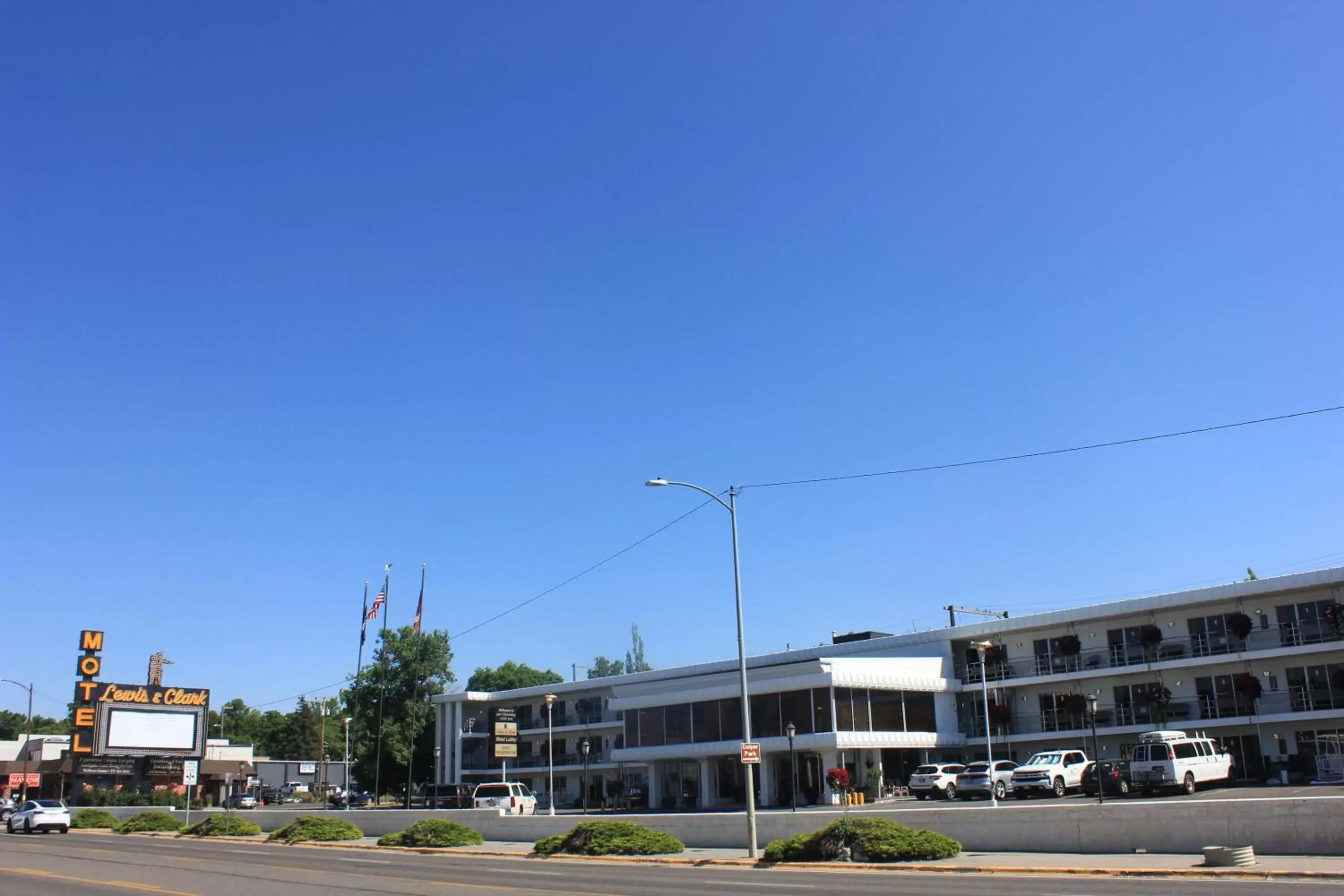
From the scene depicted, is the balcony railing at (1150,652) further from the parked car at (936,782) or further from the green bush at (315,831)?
the green bush at (315,831)

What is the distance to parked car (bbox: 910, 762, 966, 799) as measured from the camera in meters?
45.3

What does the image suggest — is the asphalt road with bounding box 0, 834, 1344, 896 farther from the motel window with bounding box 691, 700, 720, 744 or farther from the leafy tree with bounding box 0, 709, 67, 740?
the leafy tree with bounding box 0, 709, 67, 740

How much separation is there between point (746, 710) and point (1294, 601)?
2993cm

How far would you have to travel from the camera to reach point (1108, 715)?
51.8 m

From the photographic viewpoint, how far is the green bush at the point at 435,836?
129 ft

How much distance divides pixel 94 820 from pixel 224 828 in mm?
16564

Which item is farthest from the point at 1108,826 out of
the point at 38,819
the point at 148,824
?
the point at 38,819

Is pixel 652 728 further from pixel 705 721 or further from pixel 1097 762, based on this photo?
pixel 1097 762

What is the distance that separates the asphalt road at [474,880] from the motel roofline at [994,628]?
962 inches

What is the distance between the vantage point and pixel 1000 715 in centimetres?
5472

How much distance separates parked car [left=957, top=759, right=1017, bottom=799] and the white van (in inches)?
230

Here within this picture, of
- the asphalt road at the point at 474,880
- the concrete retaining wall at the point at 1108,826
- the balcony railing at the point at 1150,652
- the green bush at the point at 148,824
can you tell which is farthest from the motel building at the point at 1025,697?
the green bush at the point at 148,824

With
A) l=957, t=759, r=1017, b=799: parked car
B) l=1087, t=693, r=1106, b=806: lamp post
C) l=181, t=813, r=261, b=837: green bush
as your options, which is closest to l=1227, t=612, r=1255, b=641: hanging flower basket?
l=1087, t=693, r=1106, b=806: lamp post

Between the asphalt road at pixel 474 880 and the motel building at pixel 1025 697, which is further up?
the motel building at pixel 1025 697
